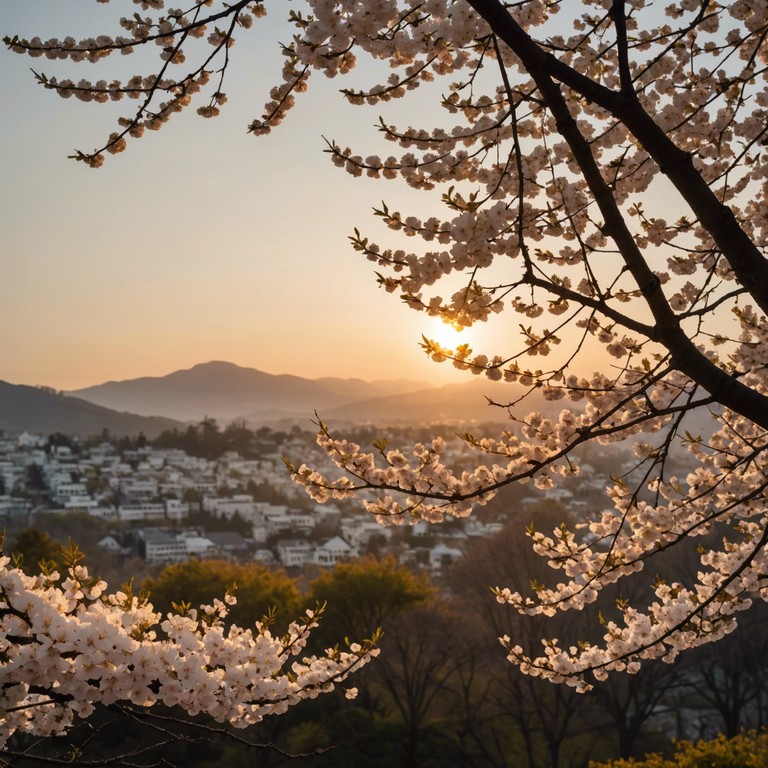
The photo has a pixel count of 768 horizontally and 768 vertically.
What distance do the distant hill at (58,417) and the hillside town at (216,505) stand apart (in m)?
28.5

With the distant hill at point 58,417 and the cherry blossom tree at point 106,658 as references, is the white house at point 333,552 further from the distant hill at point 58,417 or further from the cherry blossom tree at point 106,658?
the distant hill at point 58,417

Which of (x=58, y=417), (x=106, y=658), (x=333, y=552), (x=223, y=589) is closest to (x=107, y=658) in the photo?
(x=106, y=658)

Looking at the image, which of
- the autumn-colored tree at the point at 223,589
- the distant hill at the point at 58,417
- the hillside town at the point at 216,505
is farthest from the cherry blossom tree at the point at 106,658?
the distant hill at the point at 58,417

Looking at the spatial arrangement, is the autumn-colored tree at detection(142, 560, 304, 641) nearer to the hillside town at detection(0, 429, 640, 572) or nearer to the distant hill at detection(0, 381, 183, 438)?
the hillside town at detection(0, 429, 640, 572)

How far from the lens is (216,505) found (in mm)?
86375

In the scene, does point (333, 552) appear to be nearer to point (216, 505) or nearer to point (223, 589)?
point (216, 505)

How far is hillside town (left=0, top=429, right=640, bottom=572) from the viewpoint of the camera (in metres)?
56.7

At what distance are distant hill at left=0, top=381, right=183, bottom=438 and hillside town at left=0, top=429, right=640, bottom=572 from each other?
28.5 metres

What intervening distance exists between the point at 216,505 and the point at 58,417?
99.2 m

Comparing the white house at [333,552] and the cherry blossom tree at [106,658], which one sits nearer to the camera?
the cherry blossom tree at [106,658]

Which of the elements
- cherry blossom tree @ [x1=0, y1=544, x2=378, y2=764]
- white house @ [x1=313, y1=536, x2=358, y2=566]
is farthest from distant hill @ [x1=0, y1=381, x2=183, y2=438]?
cherry blossom tree @ [x1=0, y1=544, x2=378, y2=764]

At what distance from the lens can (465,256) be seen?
10.3 ft

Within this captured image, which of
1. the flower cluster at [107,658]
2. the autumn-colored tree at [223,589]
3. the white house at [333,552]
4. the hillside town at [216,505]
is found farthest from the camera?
the hillside town at [216,505]

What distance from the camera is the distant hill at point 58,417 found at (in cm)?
16298
